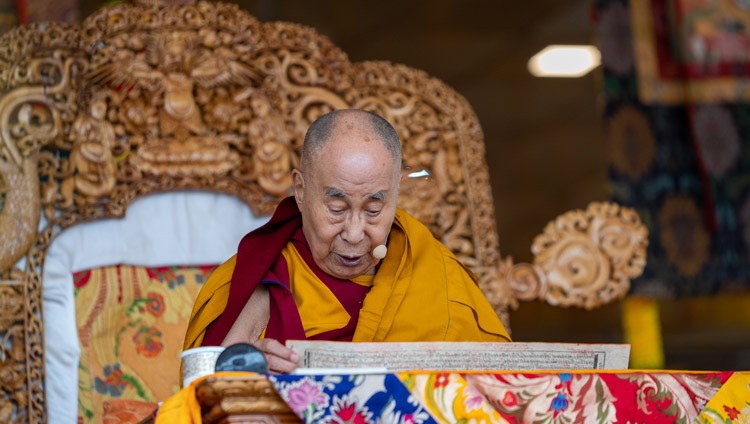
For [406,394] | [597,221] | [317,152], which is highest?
[317,152]

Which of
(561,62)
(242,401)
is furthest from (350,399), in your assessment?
(561,62)

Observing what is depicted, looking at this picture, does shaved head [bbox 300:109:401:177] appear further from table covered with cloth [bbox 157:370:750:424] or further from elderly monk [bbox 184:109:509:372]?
table covered with cloth [bbox 157:370:750:424]

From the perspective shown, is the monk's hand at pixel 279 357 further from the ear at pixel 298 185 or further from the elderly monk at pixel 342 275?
the ear at pixel 298 185

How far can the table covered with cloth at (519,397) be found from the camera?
4.47 ft

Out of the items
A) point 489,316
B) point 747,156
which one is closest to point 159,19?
point 489,316

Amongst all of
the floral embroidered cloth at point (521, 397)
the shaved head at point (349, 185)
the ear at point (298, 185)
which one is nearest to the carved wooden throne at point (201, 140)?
the ear at point (298, 185)

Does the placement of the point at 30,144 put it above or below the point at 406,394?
above

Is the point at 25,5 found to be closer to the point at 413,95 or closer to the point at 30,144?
the point at 30,144

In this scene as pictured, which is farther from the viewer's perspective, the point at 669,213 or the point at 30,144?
the point at 669,213

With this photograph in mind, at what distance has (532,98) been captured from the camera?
4.56 metres

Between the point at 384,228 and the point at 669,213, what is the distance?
6.18 ft

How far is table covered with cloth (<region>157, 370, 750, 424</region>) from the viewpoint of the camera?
1361 millimetres

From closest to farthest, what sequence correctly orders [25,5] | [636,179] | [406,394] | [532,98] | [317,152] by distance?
[406,394] < [317,152] < [25,5] < [636,179] < [532,98]

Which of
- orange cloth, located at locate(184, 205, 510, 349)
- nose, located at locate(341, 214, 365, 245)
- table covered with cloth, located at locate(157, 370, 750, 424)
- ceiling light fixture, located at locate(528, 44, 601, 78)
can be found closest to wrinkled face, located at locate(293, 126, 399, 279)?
nose, located at locate(341, 214, 365, 245)
